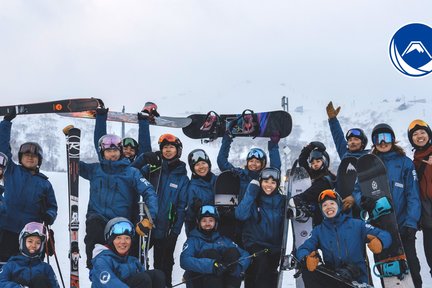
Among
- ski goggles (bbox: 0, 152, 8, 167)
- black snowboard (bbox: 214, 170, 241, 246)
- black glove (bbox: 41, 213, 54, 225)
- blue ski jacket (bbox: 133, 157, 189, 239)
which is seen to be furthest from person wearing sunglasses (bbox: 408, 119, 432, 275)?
ski goggles (bbox: 0, 152, 8, 167)

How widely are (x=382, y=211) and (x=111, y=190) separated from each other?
288 centimetres

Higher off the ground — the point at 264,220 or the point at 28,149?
the point at 28,149

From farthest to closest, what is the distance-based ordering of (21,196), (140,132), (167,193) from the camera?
(140,132) < (167,193) < (21,196)

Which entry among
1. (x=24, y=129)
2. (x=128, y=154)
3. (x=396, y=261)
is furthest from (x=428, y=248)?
(x=24, y=129)

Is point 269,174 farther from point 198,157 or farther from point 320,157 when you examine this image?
point 198,157

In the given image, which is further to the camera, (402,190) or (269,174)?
(269,174)

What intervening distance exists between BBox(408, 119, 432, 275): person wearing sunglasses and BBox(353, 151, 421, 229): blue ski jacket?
12 cm

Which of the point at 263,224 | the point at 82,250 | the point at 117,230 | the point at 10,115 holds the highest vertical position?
the point at 10,115

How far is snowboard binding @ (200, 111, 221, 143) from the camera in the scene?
7164mm

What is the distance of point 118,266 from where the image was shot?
166 inches

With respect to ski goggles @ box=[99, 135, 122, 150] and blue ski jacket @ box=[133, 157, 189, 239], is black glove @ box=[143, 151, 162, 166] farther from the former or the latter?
ski goggles @ box=[99, 135, 122, 150]

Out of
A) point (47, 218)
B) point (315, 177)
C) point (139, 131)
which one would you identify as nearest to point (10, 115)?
point (47, 218)

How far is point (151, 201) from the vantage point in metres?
4.82

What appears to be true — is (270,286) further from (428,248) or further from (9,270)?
(9,270)
